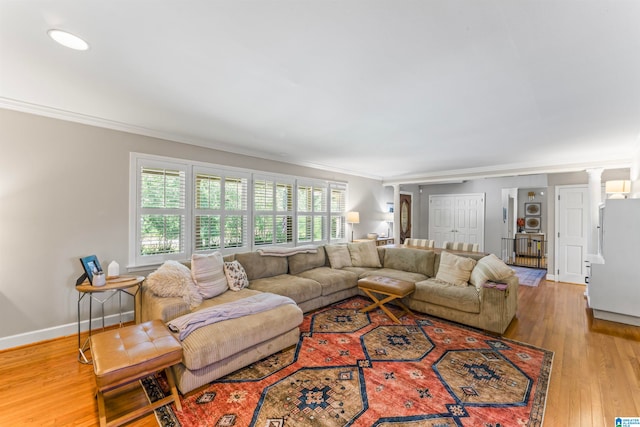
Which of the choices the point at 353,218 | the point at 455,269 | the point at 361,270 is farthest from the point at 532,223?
the point at 361,270

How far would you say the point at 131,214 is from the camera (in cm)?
342

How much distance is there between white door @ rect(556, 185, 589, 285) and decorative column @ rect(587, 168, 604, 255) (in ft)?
2.72

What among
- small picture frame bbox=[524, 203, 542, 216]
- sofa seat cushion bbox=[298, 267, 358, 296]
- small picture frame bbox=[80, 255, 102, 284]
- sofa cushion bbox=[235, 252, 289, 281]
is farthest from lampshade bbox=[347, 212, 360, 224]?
small picture frame bbox=[524, 203, 542, 216]

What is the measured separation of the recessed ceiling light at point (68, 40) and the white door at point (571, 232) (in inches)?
309

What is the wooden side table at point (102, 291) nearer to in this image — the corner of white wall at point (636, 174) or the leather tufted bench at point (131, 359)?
the leather tufted bench at point (131, 359)

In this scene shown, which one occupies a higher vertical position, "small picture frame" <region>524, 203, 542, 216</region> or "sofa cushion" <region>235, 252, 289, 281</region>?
"small picture frame" <region>524, 203, 542, 216</region>

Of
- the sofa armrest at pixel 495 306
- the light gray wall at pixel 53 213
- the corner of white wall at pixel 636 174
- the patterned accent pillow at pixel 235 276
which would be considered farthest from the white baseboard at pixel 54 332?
the corner of white wall at pixel 636 174

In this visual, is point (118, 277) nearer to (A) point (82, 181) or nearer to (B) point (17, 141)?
(A) point (82, 181)

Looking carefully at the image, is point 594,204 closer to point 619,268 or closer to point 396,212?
point 619,268

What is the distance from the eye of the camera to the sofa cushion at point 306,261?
174 inches

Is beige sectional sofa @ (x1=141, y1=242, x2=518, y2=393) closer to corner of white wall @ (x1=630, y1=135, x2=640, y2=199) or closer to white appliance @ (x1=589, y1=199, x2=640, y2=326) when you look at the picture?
white appliance @ (x1=589, y1=199, x2=640, y2=326)

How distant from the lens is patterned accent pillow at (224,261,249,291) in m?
3.40

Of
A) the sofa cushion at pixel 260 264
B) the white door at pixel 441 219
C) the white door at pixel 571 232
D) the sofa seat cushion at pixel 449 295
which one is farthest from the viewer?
the white door at pixel 441 219

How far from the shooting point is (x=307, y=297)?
12.1ft
